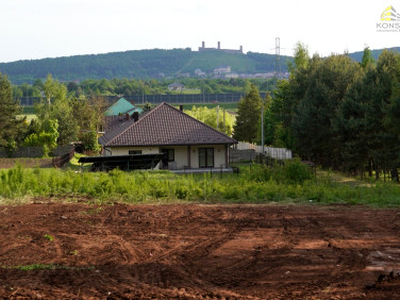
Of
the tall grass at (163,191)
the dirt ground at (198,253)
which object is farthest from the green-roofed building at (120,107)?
the dirt ground at (198,253)

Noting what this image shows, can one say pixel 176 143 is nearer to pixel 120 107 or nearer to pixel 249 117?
pixel 249 117

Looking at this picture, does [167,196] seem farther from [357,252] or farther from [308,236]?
[357,252]

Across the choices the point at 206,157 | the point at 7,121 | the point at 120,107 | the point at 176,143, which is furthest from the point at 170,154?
the point at 120,107

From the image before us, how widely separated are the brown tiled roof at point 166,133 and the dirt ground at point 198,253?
77.3 feet

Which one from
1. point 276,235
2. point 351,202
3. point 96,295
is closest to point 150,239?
point 276,235

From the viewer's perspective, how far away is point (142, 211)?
1592 centimetres

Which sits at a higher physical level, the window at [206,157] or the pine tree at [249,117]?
the pine tree at [249,117]

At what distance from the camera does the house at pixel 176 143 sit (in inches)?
1560

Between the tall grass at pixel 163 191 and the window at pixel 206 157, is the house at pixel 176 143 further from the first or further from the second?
the tall grass at pixel 163 191

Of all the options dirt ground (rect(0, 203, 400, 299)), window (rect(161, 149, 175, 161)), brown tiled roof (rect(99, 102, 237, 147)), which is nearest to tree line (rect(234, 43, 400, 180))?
brown tiled roof (rect(99, 102, 237, 147))

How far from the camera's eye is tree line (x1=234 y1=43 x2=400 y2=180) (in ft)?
105

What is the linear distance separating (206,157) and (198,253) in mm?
30097

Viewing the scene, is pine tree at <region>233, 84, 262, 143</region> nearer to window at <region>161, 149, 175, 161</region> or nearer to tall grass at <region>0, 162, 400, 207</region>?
window at <region>161, 149, 175, 161</region>

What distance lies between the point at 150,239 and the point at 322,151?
34.1 metres
